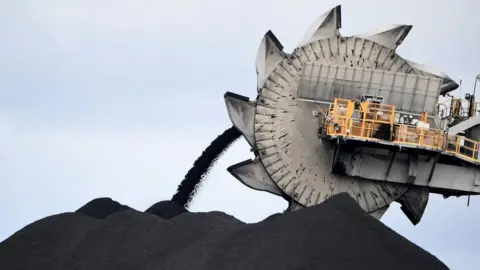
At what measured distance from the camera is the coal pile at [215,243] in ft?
89.8

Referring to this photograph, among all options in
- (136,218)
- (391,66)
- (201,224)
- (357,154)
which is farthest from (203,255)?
Result: (391,66)

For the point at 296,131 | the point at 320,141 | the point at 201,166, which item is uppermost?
the point at 296,131

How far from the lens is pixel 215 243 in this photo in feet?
98.7

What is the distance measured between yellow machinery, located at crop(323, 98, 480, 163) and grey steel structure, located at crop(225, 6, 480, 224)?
1086 mm

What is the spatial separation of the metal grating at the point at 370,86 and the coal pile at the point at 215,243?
4.98 m

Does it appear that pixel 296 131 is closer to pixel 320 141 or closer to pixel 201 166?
pixel 320 141

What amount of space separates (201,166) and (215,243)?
12.5 metres

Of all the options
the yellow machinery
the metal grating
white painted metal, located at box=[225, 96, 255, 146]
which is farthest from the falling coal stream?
the yellow machinery

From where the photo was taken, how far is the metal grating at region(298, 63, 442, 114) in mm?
36938

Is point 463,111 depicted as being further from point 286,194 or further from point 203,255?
point 203,255

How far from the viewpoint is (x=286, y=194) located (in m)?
37.2

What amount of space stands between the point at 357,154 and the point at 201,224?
5978 millimetres

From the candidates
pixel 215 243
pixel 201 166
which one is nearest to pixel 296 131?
pixel 201 166

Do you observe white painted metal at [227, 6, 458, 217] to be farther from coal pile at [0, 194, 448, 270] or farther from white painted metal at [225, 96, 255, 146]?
coal pile at [0, 194, 448, 270]
